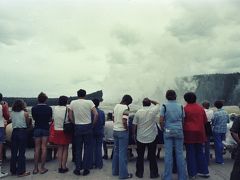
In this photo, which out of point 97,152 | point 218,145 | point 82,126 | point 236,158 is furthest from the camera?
point 218,145

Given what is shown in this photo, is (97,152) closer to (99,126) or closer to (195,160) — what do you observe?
(99,126)

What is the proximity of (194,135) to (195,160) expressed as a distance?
61 cm

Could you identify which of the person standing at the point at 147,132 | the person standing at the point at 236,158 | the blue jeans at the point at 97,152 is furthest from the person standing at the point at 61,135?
the person standing at the point at 236,158

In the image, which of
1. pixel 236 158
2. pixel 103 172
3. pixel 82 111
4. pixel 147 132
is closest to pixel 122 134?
pixel 147 132

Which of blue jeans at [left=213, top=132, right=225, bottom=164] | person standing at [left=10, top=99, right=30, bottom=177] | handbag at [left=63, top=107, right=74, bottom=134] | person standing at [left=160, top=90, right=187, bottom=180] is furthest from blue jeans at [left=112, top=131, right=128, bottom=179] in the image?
blue jeans at [left=213, top=132, right=225, bottom=164]

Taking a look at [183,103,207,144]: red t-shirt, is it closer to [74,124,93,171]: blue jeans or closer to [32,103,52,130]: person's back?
[74,124,93,171]: blue jeans

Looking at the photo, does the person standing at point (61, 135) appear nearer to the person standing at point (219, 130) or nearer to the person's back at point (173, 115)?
the person's back at point (173, 115)

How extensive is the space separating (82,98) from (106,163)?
2.38m

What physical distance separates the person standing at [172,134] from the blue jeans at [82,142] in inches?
74.9

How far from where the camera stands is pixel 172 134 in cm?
788

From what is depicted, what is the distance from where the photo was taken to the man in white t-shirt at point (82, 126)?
345 inches

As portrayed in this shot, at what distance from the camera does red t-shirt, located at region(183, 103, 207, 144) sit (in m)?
8.28

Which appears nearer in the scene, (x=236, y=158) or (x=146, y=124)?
(x=236, y=158)

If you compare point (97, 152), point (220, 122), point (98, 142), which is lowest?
point (97, 152)
